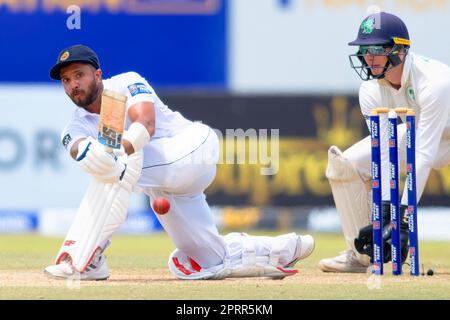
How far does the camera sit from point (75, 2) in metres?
10.5

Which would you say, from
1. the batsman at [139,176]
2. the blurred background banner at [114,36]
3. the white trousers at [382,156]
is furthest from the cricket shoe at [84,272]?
the blurred background banner at [114,36]

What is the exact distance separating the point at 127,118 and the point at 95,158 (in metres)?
0.42

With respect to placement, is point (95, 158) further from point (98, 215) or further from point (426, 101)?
point (426, 101)

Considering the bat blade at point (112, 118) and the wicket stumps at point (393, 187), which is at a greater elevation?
the bat blade at point (112, 118)

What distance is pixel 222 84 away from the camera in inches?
420

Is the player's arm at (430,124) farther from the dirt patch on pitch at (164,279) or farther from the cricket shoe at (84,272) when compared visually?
the cricket shoe at (84,272)

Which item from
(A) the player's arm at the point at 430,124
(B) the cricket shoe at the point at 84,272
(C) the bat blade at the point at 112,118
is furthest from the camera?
(A) the player's arm at the point at 430,124

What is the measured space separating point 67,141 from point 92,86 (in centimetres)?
25

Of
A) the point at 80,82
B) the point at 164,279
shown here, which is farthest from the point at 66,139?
the point at 164,279

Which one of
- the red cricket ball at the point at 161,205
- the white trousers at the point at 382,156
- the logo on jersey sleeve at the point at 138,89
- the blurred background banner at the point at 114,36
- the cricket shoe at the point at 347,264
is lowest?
the cricket shoe at the point at 347,264

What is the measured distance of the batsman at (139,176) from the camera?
4.86 metres

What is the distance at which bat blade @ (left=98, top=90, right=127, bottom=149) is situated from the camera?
4746 millimetres

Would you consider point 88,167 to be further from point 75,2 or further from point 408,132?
point 75,2
